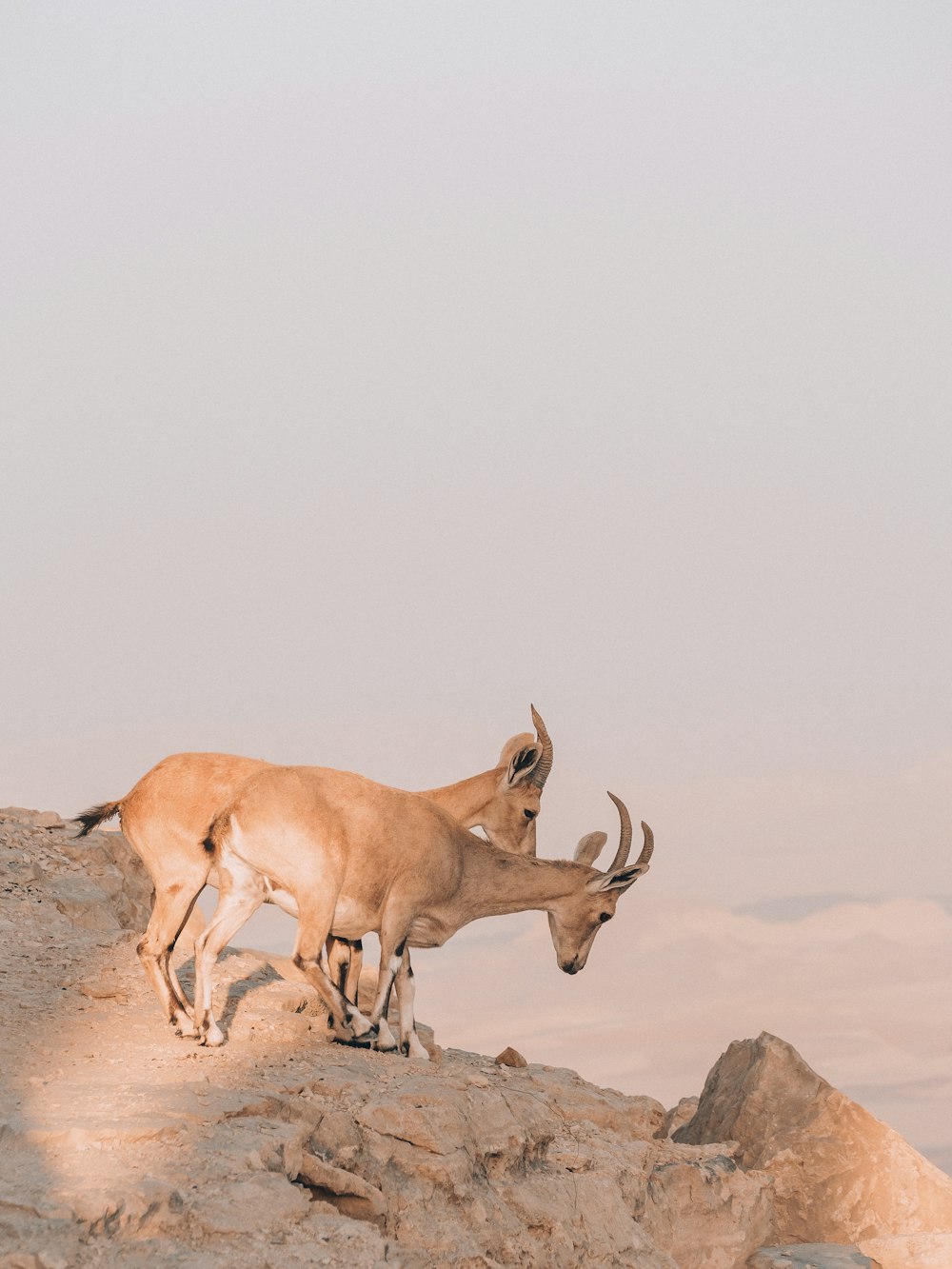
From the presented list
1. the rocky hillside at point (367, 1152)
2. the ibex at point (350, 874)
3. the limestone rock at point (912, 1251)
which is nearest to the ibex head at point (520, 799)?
the ibex at point (350, 874)

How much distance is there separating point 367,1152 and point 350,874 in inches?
126

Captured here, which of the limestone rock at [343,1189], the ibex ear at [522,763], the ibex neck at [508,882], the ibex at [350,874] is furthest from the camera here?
the ibex ear at [522,763]

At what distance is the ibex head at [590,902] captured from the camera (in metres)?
15.4

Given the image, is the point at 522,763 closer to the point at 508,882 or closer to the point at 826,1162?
the point at 508,882

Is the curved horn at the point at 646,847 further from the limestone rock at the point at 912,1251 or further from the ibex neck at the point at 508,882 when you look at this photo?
the limestone rock at the point at 912,1251

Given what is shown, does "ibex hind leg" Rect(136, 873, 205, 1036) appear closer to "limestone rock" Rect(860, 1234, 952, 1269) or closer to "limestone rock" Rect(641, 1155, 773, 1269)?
"limestone rock" Rect(641, 1155, 773, 1269)

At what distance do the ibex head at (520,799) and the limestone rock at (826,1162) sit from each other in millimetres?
3913

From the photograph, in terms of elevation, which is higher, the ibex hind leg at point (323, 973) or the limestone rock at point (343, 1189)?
the ibex hind leg at point (323, 973)

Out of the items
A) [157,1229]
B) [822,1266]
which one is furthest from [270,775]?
[822,1266]

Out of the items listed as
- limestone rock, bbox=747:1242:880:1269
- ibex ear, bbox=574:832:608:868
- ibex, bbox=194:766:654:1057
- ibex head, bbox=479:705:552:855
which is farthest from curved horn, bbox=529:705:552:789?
limestone rock, bbox=747:1242:880:1269

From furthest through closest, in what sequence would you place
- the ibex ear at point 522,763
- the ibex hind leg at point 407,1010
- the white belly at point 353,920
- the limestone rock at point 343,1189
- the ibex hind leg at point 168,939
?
1. the ibex ear at point 522,763
2. the white belly at point 353,920
3. the ibex hind leg at point 407,1010
4. the ibex hind leg at point 168,939
5. the limestone rock at point 343,1189

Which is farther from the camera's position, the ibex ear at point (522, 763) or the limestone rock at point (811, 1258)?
the ibex ear at point (522, 763)

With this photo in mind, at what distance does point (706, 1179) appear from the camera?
13562mm

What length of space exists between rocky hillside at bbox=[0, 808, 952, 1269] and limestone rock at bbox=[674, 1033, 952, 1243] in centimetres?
2
